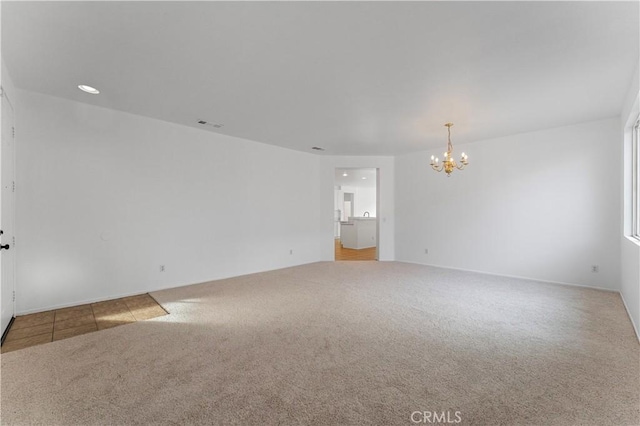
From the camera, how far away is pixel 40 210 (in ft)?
11.8

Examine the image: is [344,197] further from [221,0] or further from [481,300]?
[221,0]

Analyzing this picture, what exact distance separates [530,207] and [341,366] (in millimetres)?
4887

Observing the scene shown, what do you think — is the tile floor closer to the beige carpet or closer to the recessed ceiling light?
the beige carpet

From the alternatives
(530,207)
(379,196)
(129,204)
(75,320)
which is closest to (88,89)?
(129,204)

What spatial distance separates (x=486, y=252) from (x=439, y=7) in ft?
16.7

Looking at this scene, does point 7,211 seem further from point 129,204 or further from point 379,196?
point 379,196

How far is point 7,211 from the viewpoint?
308 cm

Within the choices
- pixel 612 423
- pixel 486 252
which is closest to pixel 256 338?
pixel 612 423

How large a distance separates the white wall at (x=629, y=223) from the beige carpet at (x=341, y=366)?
0.70ft

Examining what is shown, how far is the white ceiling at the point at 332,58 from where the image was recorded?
6.82ft

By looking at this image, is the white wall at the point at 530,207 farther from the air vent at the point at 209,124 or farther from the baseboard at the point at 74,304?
the baseboard at the point at 74,304

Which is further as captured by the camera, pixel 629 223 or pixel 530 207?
pixel 530 207

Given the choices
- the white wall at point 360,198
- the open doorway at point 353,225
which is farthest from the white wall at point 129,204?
the white wall at point 360,198

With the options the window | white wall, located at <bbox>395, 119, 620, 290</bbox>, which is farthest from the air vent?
the window
